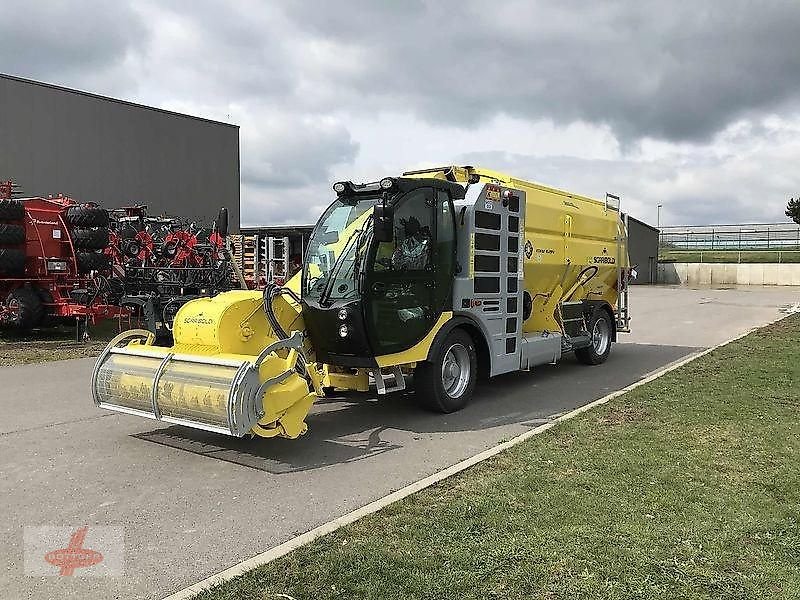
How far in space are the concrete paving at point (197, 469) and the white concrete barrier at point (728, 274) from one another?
4323 cm

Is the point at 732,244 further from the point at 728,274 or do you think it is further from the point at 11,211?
the point at 11,211

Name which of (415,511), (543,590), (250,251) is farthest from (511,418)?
(250,251)

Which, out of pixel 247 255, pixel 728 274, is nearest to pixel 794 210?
pixel 728 274

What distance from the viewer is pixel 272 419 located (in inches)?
247

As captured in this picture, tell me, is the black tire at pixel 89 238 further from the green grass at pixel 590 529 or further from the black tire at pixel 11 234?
the green grass at pixel 590 529

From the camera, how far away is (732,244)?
57.7 m

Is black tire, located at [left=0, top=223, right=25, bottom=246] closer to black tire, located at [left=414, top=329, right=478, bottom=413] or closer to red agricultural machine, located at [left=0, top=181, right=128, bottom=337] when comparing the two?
red agricultural machine, located at [left=0, top=181, right=128, bottom=337]

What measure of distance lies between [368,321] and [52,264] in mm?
10235

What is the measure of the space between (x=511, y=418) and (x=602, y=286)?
5195 mm

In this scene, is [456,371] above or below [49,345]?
above

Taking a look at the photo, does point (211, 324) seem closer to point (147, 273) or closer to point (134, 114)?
point (147, 273)

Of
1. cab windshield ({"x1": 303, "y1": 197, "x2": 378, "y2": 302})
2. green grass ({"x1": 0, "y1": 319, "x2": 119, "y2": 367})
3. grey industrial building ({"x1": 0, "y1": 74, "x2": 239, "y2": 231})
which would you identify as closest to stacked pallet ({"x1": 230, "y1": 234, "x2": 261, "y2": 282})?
grey industrial building ({"x1": 0, "y1": 74, "x2": 239, "y2": 231})

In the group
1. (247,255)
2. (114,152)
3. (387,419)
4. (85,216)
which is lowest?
(387,419)

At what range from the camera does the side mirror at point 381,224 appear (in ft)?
23.6
